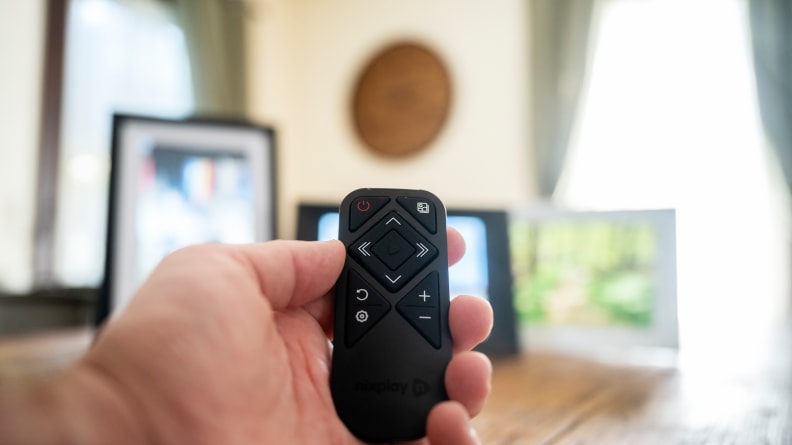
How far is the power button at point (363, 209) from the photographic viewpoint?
1.45 ft

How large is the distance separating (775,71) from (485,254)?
170cm

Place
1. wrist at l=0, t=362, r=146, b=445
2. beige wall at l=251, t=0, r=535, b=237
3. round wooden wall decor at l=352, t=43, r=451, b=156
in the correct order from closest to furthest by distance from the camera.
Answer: wrist at l=0, t=362, r=146, b=445 < beige wall at l=251, t=0, r=535, b=237 < round wooden wall decor at l=352, t=43, r=451, b=156

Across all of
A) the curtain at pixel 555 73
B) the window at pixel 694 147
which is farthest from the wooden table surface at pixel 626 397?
the curtain at pixel 555 73

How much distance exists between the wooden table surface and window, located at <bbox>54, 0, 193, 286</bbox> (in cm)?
134

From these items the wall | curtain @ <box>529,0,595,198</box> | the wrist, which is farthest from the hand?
curtain @ <box>529,0,595,198</box>

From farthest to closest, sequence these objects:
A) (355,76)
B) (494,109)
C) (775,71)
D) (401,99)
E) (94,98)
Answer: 1. (355,76)
2. (401,99)
3. (494,109)
4. (94,98)
5. (775,71)

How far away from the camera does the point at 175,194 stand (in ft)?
3.00

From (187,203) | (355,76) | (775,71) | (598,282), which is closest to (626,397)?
(598,282)

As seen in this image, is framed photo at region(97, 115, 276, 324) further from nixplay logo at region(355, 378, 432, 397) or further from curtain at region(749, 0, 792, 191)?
curtain at region(749, 0, 792, 191)

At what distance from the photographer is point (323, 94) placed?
3.00 metres

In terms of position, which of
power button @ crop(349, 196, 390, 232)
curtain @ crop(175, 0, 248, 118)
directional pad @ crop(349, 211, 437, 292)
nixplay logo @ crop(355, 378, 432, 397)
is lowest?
nixplay logo @ crop(355, 378, 432, 397)

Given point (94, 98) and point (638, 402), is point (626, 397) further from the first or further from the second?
point (94, 98)

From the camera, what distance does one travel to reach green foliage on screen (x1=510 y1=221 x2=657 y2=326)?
91cm

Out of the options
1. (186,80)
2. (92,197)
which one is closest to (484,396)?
(92,197)
